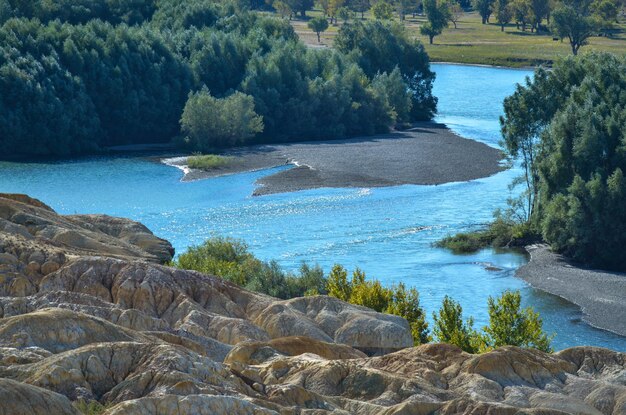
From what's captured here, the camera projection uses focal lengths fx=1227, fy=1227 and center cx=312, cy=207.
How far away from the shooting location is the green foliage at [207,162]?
9394cm

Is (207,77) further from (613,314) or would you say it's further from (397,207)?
(613,314)

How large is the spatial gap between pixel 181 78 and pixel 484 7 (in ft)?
309

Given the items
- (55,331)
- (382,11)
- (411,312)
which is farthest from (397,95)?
(55,331)

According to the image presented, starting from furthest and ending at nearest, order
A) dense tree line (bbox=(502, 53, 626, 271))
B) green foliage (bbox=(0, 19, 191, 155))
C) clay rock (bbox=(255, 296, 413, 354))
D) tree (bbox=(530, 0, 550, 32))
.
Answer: tree (bbox=(530, 0, 550, 32)) → green foliage (bbox=(0, 19, 191, 155)) → dense tree line (bbox=(502, 53, 626, 271)) → clay rock (bbox=(255, 296, 413, 354))

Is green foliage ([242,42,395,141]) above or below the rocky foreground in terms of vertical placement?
below

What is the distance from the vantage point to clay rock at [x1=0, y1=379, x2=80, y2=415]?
17.6 meters

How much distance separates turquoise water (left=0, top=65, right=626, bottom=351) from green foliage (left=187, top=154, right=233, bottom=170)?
7.29ft

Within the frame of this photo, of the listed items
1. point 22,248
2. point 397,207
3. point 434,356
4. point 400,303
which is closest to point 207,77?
point 397,207

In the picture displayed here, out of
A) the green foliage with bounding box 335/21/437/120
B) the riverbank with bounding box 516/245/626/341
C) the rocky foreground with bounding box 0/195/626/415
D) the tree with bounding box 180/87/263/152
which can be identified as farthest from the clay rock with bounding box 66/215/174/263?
the green foliage with bounding box 335/21/437/120

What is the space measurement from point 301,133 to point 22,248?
8015cm

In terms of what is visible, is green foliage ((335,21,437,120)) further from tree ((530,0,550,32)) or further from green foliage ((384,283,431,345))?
green foliage ((384,283,431,345))

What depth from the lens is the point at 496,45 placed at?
169m

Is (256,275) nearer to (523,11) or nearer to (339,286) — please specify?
(339,286)

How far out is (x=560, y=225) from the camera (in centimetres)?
6856
